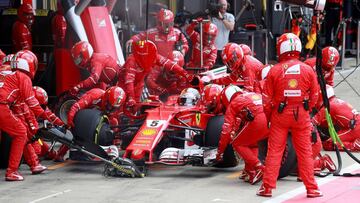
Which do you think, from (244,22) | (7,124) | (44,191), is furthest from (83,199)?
(244,22)

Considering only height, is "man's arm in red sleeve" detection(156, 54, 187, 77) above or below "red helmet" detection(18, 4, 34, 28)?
below

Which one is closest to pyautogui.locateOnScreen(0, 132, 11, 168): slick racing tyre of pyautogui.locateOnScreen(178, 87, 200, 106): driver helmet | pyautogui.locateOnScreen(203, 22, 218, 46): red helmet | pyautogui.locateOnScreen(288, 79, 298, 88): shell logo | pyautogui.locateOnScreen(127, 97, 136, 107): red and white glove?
pyautogui.locateOnScreen(127, 97, 136, 107): red and white glove

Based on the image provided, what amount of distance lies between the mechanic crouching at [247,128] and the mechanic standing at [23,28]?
7206mm

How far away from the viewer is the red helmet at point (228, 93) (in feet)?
42.4

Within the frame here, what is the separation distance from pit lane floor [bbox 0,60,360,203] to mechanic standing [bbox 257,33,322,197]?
0.93 ft

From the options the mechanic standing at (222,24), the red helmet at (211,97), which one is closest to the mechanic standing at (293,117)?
the red helmet at (211,97)

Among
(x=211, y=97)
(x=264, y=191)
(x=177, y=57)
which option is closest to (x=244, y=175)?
(x=264, y=191)

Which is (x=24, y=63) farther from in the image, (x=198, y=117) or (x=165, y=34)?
(x=165, y=34)

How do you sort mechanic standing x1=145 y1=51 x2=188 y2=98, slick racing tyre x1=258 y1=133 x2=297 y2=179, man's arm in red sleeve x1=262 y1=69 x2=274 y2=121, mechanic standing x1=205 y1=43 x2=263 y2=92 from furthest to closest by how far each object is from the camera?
mechanic standing x1=145 y1=51 x2=188 y2=98 → mechanic standing x1=205 y1=43 x2=263 y2=92 → slick racing tyre x1=258 y1=133 x2=297 y2=179 → man's arm in red sleeve x1=262 y1=69 x2=274 y2=121

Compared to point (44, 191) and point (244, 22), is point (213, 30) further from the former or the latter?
point (44, 191)

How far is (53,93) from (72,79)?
79 centimetres

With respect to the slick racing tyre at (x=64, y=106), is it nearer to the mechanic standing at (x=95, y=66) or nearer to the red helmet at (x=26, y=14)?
the mechanic standing at (x=95, y=66)

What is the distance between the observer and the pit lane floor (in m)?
11.5

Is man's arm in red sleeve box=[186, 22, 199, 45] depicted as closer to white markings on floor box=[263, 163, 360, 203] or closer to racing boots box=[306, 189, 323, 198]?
white markings on floor box=[263, 163, 360, 203]
